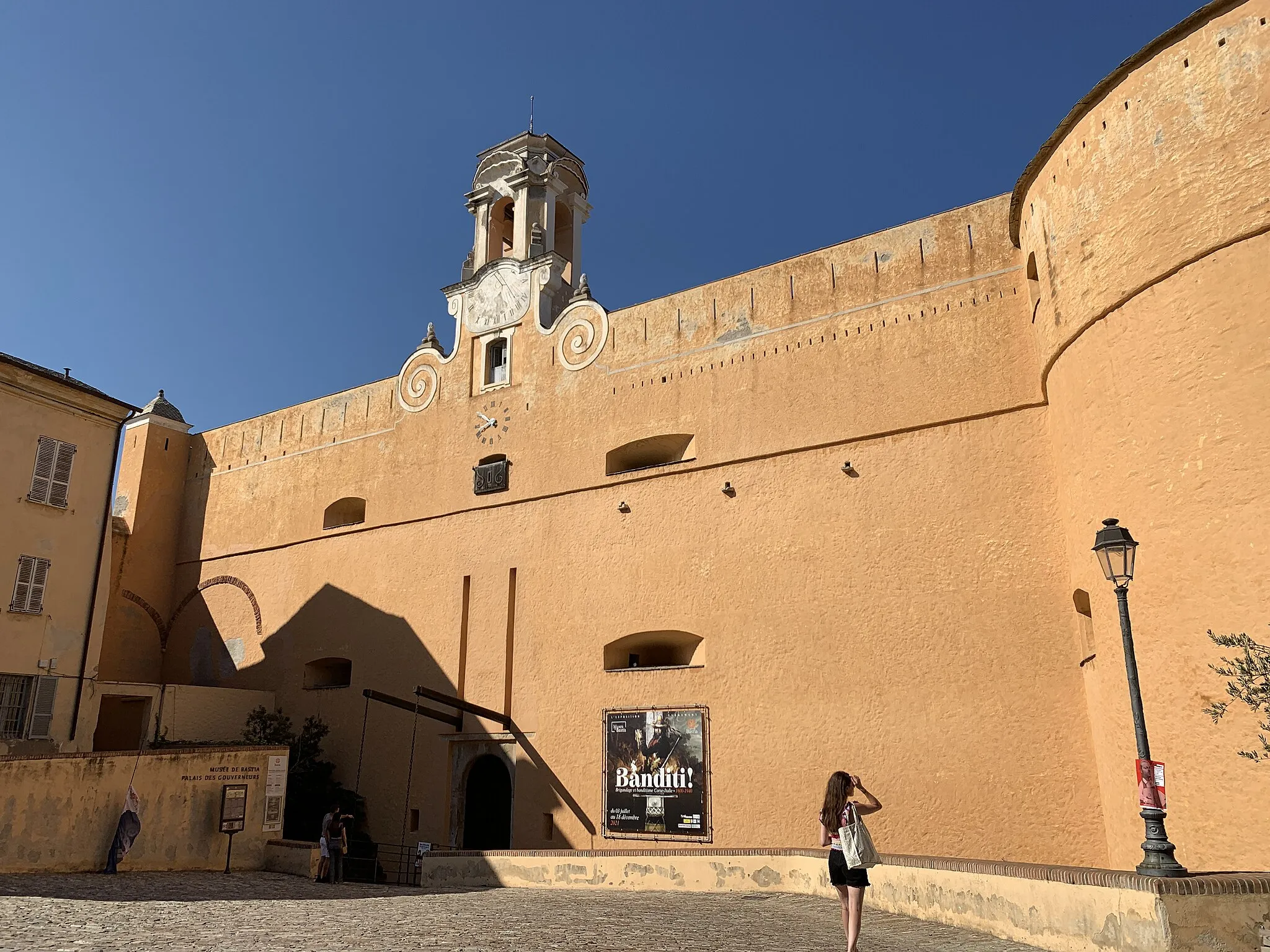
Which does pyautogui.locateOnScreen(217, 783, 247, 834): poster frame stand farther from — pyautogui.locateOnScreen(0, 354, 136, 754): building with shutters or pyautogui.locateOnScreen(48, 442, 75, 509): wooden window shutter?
pyautogui.locateOnScreen(48, 442, 75, 509): wooden window shutter

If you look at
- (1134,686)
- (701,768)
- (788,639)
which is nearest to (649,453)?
(788,639)

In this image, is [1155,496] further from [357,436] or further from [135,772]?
[357,436]

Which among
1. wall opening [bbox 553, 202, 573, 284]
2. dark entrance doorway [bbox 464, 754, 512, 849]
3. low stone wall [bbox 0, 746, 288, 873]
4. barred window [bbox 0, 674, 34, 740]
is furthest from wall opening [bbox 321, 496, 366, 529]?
low stone wall [bbox 0, 746, 288, 873]

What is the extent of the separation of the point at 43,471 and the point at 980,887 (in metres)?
13.3

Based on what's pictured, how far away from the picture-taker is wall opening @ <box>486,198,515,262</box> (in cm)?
1805

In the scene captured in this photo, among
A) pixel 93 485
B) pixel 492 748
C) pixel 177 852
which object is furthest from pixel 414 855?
pixel 93 485

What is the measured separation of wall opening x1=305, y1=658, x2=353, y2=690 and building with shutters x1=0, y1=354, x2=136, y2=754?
355 cm

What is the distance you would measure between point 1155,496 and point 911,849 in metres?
4.77

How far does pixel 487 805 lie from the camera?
14680mm

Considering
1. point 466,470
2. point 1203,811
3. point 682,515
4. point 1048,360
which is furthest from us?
point 466,470

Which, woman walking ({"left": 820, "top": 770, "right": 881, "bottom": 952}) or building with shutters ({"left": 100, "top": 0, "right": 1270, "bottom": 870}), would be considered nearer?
woman walking ({"left": 820, "top": 770, "right": 881, "bottom": 952})

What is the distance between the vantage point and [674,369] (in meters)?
14.6

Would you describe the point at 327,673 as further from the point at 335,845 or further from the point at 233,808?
the point at 335,845

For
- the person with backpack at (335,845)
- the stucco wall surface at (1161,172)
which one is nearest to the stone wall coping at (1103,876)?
the person with backpack at (335,845)
